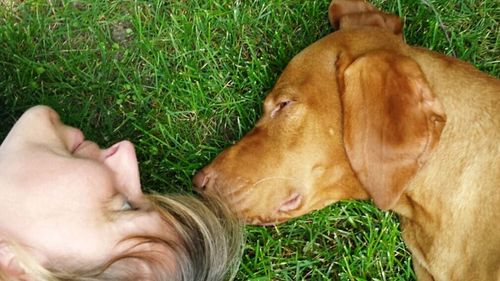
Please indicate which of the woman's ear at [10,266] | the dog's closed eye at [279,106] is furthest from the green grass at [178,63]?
the woman's ear at [10,266]

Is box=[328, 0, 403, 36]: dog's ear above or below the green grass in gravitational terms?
→ above

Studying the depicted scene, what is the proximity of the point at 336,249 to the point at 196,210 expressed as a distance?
960 millimetres

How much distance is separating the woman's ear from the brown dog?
0.86 meters

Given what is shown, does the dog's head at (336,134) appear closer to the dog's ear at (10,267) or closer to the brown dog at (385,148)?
the brown dog at (385,148)

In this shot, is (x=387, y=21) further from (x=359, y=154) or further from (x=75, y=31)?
(x=75, y=31)

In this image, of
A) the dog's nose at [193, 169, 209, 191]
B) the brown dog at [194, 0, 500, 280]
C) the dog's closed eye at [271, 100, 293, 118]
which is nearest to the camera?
the brown dog at [194, 0, 500, 280]

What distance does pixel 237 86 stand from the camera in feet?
14.1

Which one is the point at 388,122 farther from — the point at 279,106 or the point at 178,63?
the point at 178,63

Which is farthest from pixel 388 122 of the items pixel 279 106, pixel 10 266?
pixel 10 266

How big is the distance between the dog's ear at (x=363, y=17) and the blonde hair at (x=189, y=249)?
1.05 metres

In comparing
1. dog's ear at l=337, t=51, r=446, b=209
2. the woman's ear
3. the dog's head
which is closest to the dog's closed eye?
the dog's head

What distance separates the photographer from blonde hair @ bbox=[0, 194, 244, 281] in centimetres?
285

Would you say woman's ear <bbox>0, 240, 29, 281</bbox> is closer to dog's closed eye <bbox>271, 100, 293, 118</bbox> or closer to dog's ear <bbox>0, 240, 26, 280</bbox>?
dog's ear <bbox>0, 240, 26, 280</bbox>

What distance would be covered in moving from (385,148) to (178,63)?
5.79 feet
